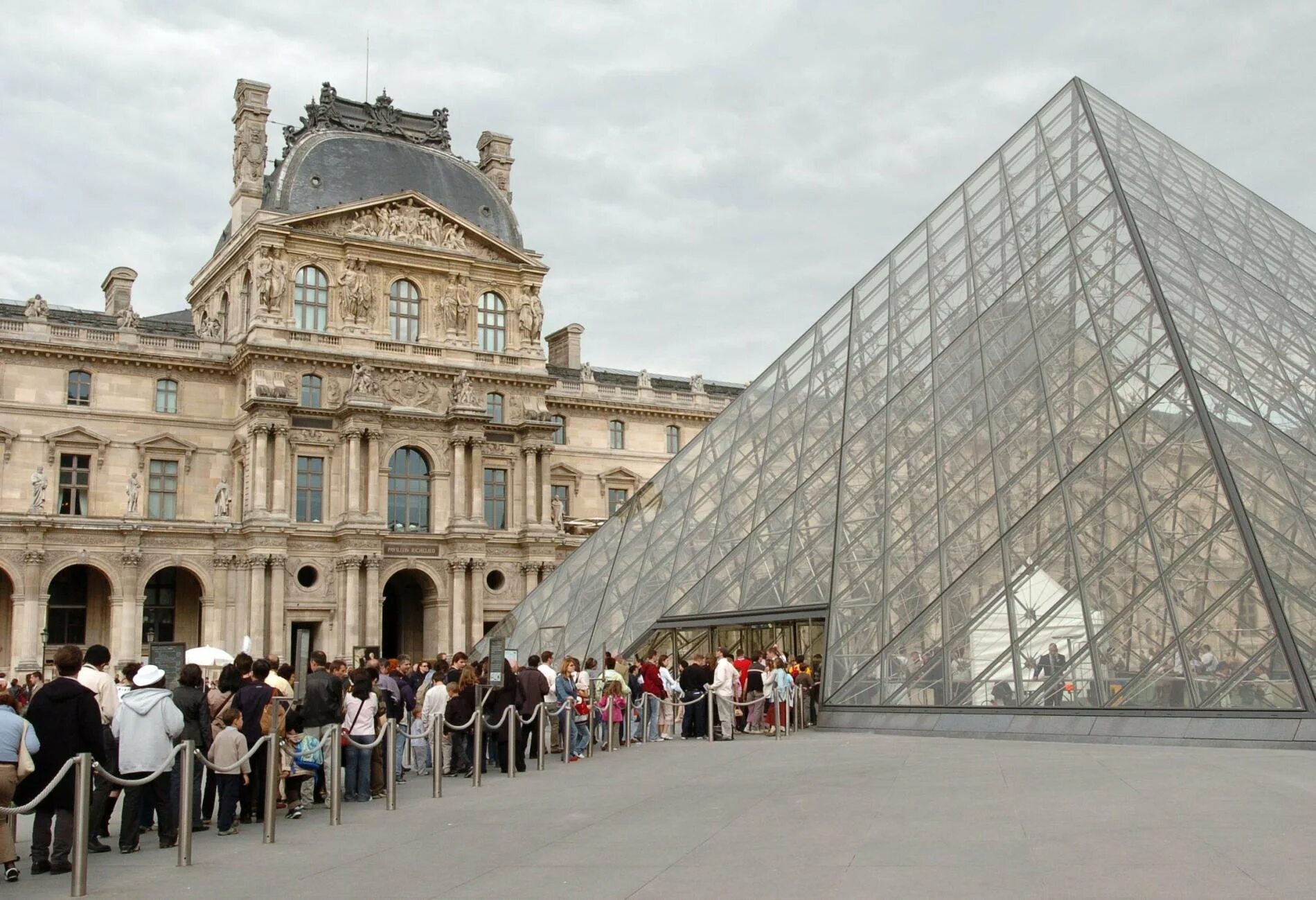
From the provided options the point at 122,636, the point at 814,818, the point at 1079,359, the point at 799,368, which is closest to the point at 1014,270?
the point at 1079,359

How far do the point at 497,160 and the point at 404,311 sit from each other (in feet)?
30.7

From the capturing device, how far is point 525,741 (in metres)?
16.6

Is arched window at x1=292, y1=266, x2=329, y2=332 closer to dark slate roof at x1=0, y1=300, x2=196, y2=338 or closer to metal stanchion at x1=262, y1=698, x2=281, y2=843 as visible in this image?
dark slate roof at x1=0, y1=300, x2=196, y2=338

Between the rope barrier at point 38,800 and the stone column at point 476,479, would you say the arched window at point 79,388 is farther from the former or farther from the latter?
the rope barrier at point 38,800

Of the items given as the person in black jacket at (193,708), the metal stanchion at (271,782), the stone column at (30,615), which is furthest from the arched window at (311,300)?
the metal stanchion at (271,782)

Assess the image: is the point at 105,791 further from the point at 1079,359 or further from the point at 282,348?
the point at 282,348

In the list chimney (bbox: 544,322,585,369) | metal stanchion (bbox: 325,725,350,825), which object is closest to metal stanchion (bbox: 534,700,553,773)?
metal stanchion (bbox: 325,725,350,825)

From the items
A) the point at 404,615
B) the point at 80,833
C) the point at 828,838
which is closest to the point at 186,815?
the point at 80,833

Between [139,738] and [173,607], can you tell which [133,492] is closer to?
[173,607]

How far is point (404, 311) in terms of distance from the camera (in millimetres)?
46125

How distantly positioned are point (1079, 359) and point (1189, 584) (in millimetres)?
4631

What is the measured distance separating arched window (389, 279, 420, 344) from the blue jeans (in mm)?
33482

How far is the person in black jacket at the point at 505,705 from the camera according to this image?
15.6 meters

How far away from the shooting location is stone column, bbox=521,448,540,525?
4659 cm
